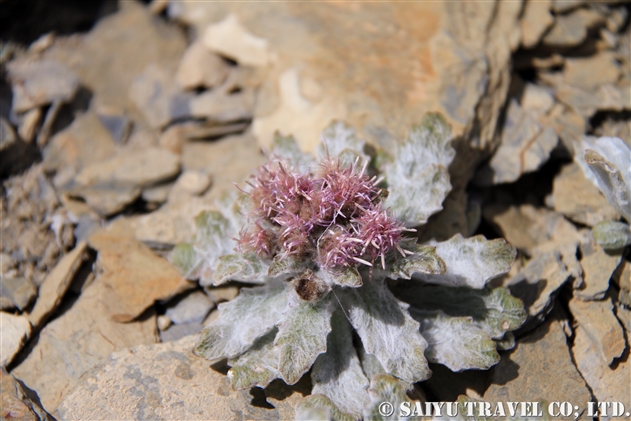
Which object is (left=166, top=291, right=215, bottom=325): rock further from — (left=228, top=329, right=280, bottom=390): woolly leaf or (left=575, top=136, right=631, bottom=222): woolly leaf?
(left=575, top=136, right=631, bottom=222): woolly leaf

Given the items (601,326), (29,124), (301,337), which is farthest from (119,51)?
(601,326)

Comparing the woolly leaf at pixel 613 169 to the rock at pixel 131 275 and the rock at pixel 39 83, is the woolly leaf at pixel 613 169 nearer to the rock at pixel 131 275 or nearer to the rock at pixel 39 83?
the rock at pixel 131 275

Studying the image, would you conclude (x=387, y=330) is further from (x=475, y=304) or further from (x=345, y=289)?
(x=475, y=304)

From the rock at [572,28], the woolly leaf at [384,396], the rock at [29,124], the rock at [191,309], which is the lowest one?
the rock at [191,309]

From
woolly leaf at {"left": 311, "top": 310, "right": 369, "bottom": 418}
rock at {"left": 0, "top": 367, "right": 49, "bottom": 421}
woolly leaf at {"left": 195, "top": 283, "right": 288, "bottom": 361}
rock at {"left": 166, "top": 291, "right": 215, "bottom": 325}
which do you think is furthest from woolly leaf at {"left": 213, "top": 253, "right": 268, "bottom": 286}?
rock at {"left": 0, "top": 367, "right": 49, "bottom": 421}

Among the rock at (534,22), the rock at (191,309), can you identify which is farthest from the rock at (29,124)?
the rock at (534,22)
